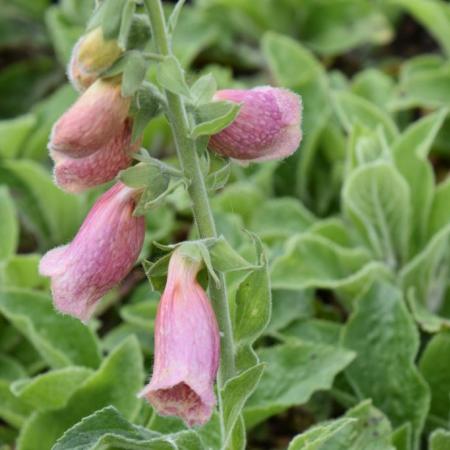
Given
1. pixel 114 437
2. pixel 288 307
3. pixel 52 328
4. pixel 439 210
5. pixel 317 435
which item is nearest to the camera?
pixel 114 437

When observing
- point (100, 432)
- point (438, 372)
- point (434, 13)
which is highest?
point (100, 432)

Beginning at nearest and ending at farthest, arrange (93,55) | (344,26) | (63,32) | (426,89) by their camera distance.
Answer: (93,55)
(426,89)
(63,32)
(344,26)

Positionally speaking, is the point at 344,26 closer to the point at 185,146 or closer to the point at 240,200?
the point at 240,200

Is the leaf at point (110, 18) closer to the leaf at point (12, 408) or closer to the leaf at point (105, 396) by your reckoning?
the leaf at point (105, 396)

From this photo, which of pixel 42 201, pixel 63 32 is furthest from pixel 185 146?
pixel 63 32

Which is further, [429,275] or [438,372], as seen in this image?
[429,275]

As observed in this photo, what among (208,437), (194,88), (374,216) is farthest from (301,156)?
(194,88)

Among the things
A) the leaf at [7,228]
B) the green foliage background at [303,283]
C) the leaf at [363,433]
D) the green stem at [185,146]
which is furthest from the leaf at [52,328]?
the green stem at [185,146]

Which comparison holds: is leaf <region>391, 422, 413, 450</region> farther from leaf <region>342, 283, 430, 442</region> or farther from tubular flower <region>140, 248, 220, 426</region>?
tubular flower <region>140, 248, 220, 426</region>
